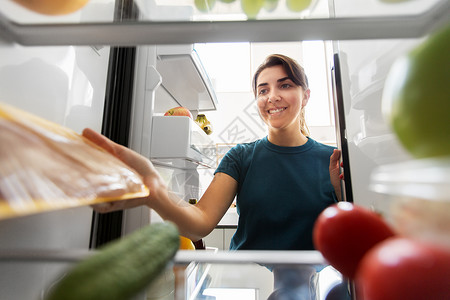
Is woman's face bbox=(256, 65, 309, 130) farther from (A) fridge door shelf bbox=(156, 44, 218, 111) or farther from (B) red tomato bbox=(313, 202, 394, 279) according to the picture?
(B) red tomato bbox=(313, 202, 394, 279)

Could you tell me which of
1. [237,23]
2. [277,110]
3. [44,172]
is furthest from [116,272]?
[277,110]

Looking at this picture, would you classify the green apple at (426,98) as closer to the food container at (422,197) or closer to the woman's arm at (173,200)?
the food container at (422,197)

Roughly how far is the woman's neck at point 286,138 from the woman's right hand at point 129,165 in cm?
66

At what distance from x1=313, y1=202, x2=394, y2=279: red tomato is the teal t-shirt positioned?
0.69 metres

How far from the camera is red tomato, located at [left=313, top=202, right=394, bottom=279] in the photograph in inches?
7.5

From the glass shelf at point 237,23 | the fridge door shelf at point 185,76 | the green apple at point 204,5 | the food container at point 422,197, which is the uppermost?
the fridge door shelf at point 185,76

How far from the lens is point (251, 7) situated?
26 centimetres

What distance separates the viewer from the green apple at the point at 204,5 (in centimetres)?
26

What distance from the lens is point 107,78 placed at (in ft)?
2.19

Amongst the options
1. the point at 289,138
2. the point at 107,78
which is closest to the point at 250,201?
the point at 289,138

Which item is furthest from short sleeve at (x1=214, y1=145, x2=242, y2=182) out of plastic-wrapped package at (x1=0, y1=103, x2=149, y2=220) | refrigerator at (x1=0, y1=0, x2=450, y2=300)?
plastic-wrapped package at (x1=0, y1=103, x2=149, y2=220)

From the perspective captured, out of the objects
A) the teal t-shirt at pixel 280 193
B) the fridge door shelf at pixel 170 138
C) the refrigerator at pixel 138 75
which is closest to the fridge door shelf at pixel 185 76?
the refrigerator at pixel 138 75

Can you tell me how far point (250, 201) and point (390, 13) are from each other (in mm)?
741

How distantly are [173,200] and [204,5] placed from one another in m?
0.53
